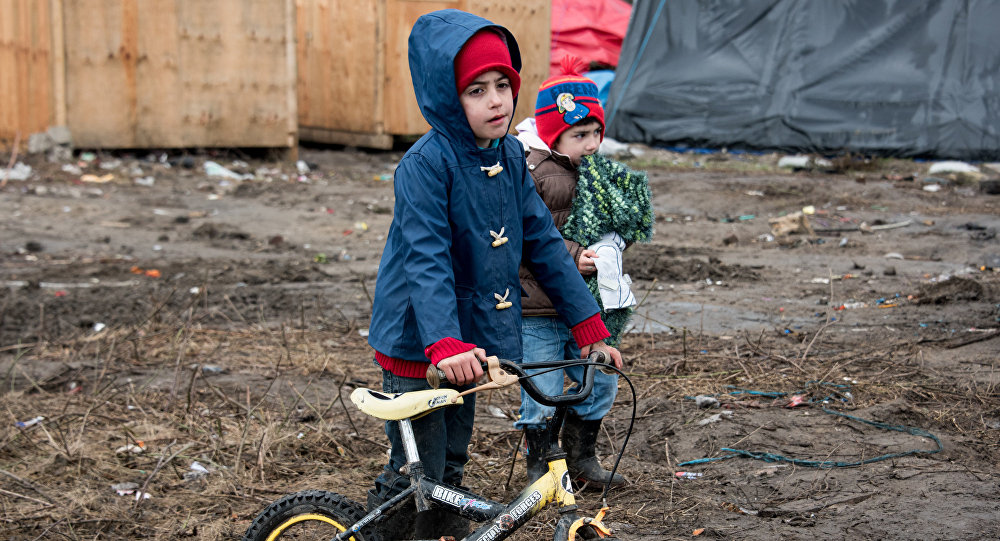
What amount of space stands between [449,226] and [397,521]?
2.86 feet

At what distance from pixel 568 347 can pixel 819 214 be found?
664 centimetres

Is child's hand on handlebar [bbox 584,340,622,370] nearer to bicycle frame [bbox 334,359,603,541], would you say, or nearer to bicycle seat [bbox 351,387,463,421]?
bicycle frame [bbox 334,359,603,541]

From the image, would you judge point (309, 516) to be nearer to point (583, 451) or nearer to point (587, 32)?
point (583, 451)

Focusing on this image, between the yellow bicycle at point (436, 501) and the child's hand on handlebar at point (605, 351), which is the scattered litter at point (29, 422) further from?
the child's hand on handlebar at point (605, 351)

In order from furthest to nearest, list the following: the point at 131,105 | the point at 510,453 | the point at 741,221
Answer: the point at 131,105 → the point at 741,221 → the point at 510,453

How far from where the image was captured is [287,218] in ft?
31.2

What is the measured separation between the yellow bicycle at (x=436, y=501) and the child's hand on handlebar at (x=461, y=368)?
0.03m

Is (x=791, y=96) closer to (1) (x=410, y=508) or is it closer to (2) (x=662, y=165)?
(2) (x=662, y=165)

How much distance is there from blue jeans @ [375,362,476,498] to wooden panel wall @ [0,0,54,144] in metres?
9.77

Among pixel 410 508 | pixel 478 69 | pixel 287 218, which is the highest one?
pixel 478 69

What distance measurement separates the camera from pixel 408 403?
2.55 meters

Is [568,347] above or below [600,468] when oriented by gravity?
above

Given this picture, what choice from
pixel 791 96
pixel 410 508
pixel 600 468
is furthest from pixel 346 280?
pixel 791 96

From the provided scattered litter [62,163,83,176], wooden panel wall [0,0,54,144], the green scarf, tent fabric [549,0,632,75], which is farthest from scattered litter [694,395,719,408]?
tent fabric [549,0,632,75]
